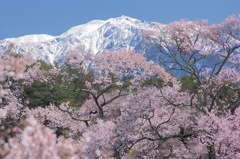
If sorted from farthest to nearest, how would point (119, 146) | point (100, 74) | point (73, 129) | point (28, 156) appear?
1. point (100, 74)
2. point (73, 129)
3. point (119, 146)
4. point (28, 156)

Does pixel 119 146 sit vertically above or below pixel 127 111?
below

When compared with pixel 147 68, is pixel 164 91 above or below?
below

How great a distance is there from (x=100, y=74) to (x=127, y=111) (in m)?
7.32

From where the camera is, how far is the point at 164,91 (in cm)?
1936

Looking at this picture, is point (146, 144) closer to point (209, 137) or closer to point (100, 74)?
point (209, 137)

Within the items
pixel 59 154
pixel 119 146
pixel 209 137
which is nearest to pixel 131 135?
pixel 119 146

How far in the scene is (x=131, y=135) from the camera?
1902cm

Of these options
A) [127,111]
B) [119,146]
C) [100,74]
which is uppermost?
[100,74]

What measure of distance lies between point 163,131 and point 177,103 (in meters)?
1.81

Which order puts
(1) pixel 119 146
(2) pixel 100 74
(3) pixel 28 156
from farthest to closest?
(2) pixel 100 74, (1) pixel 119 146, (3) pixel 28 156

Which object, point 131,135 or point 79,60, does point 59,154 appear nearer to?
point 131,135

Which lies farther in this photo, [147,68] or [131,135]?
[147,68]

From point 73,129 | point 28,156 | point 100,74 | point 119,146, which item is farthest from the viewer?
point 100,74

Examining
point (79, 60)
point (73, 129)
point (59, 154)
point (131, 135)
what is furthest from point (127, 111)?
point (59, 154)
